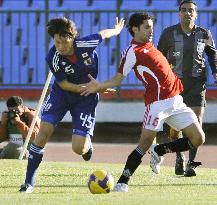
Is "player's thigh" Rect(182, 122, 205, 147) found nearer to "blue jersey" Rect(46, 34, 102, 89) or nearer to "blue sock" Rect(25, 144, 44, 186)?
"blue jersey" Rect(46, 34, 102, 89)

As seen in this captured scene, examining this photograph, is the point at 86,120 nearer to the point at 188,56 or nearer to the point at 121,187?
the point at 121,187

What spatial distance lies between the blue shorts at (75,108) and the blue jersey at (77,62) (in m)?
0.20

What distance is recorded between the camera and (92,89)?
38.9ft

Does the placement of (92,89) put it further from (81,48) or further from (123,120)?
(123,120)

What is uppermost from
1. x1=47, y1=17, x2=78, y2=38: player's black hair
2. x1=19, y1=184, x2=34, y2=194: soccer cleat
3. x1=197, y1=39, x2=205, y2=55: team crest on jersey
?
x1=47, y1=17, x2=78, y2=38: player's black hair

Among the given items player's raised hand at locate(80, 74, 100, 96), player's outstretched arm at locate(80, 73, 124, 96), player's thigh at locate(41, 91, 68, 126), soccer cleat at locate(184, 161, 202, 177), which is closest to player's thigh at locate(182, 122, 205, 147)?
player's outstretched arm at locate(80, 73, 124, 96)

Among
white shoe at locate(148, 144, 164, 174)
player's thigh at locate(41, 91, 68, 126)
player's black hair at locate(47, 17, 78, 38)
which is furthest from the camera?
white shoe at locate(148, 144, 164, 174)

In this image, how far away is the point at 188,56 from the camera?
14.5 m

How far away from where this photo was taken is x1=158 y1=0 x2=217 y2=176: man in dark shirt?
1438cm

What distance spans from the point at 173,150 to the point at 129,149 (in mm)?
6961

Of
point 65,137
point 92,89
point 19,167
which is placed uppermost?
point 92,89

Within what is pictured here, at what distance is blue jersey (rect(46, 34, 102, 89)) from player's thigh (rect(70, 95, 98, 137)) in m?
0.29

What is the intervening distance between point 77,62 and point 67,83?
0.82 ft

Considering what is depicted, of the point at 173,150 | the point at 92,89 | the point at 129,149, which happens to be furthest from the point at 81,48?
the point at 129,149
